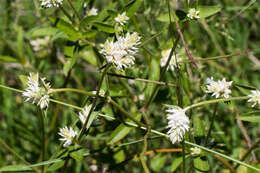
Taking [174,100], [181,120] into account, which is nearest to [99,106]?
[181,120]

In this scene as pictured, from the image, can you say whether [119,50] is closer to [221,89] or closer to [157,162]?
[221,89]

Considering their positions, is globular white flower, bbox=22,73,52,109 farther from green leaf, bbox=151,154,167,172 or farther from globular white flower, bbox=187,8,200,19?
green leaf, bbox=151,154,167,172

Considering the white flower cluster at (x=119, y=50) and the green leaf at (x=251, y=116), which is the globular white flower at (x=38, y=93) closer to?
the white flower cluster at (x=119, y=50)

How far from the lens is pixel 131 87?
234cm

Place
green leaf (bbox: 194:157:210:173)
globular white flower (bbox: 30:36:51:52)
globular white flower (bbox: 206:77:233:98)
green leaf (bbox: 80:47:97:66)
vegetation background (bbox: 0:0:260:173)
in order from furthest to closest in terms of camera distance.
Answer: globular white flower (bbox: 30:36:51:52) < green leaf (bbox: 80:47:97:66) < vegetation background (bbox: 0:0:260:173) < green leaf (bbox: 194:157:210:173) < globular white flower (bbox: 206:77:233:98)

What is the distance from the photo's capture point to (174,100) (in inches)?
76.5

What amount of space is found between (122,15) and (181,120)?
2.13 ft

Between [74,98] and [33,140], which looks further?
[74,98]

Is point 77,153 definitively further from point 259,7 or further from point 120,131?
point 259,7

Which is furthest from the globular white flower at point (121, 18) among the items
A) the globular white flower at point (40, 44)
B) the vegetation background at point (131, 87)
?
the globular white flower at point (40, 44)

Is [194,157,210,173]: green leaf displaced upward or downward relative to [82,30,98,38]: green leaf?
downward

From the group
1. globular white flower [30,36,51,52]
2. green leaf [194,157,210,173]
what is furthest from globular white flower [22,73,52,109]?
globular white flower [30,36,51,52]

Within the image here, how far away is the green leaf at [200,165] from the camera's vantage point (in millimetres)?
1653

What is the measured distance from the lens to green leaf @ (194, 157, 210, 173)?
1653 millimetres
